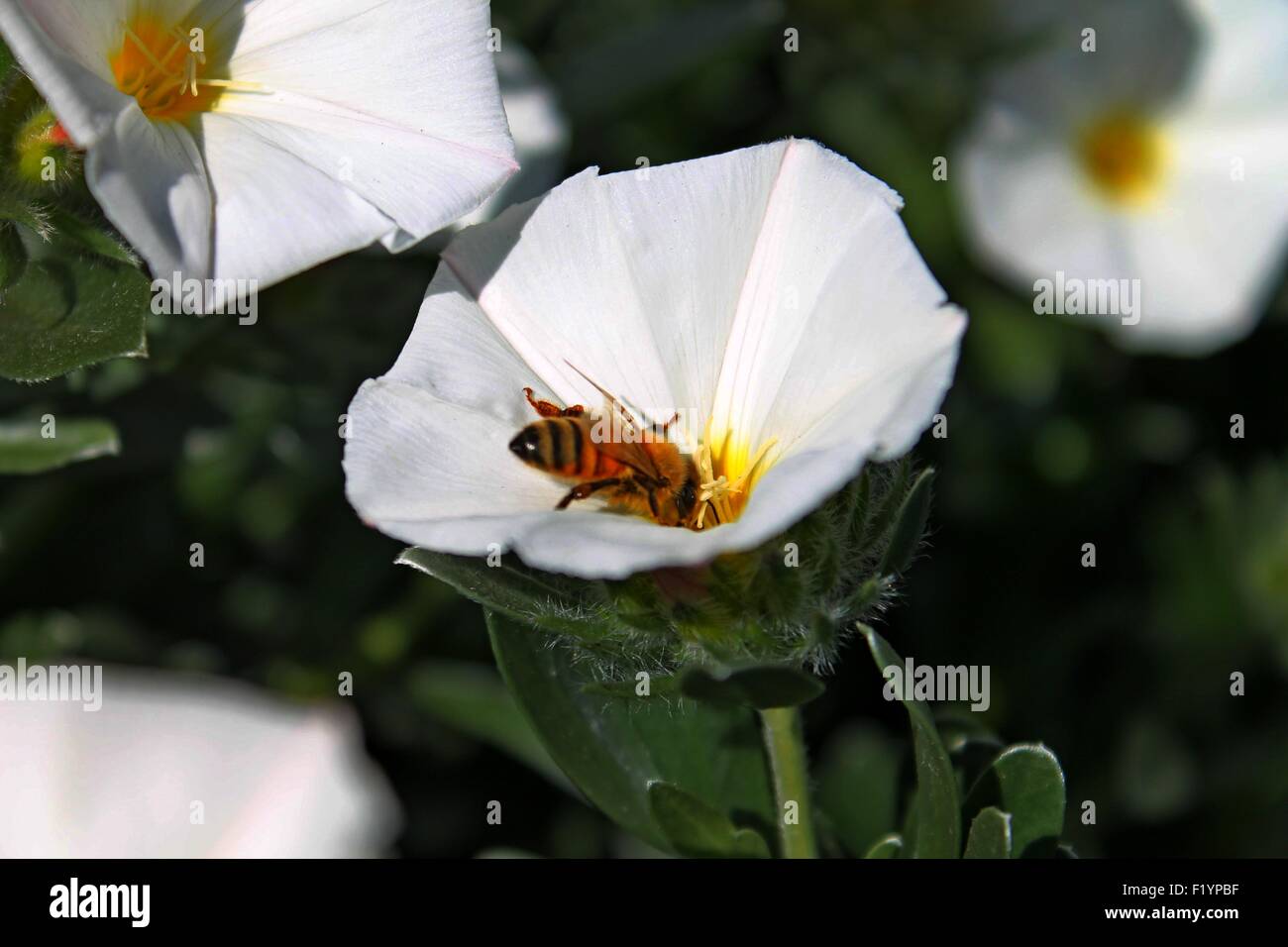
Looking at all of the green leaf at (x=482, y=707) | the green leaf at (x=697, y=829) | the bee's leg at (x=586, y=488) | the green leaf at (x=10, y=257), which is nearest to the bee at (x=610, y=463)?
the bee's leg at (x=586, y=488)

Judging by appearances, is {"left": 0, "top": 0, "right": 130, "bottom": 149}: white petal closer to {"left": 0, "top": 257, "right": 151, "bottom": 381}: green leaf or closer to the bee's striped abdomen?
{"left": 0, "top": 257, "right": 151, "bottom": 381}: green leaf

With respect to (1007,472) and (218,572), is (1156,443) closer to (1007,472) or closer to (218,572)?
(1007,472)

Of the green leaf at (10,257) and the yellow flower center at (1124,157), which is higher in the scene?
the yellow flower center at (1124,157)

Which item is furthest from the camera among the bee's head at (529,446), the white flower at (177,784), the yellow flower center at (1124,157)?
the yellow flower center at (1124,157)
